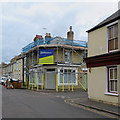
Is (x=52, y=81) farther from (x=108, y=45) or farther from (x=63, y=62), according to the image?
(x=108, y=45)

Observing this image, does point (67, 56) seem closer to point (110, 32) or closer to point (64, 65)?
point (64, 65)

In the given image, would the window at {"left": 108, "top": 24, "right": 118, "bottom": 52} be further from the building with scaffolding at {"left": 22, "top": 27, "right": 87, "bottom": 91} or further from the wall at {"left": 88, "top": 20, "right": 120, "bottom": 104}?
the building with scaffolding at {"left": 22, "top": 27, "right": 87, "bottom": 91}

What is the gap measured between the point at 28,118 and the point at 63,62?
17739 mm

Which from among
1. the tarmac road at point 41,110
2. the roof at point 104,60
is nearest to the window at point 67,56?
the roof at point 104,60

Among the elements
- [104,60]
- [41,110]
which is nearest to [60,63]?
[104,60]

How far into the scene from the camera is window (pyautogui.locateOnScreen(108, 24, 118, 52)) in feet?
37.9

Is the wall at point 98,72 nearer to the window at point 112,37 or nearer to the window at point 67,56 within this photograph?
the window at point 112,37

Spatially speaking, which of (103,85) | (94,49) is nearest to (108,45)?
(94,49)

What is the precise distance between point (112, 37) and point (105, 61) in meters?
1.62

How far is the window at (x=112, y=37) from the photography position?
11.6 m

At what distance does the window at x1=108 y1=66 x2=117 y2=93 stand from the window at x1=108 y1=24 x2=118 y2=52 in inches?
51.1

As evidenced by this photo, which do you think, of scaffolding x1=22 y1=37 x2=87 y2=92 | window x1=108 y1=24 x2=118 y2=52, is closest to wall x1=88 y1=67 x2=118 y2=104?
window x1=108 y1=24 x2=118 y2=52

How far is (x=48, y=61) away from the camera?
24344 millimetres

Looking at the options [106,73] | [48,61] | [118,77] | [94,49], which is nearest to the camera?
[118,77]
